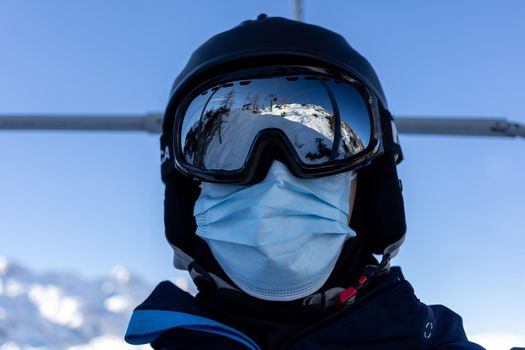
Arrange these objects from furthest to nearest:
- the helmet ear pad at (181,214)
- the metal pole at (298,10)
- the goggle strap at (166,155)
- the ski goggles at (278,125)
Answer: the metal pole at (298,10) → the goggle strap at (166,155) → the helmet ear pad at (181,214) → the ski goggles at (278,125)

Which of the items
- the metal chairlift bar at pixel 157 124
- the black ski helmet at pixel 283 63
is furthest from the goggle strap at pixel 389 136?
the metal chairlift bar at pixel 157 124

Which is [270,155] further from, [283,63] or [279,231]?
[283,63]

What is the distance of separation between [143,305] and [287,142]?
2.28 ft

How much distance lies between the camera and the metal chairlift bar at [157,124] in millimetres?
4973

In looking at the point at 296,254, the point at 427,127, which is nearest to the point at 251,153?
the point at 296,254

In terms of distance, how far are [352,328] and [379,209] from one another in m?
0.54

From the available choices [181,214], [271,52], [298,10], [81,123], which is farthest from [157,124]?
[271,52]

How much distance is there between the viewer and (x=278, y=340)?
197cm

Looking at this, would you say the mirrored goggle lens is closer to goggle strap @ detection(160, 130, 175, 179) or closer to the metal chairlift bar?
goggle strap @ detection(160, 130, 175, 179)

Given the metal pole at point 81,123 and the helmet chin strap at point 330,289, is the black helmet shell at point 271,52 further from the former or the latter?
the metal pole at point 81,123

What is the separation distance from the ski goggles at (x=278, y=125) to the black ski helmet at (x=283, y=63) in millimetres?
88

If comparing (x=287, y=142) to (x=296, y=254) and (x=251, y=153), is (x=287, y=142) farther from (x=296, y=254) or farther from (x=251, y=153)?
(x=296, y=254)

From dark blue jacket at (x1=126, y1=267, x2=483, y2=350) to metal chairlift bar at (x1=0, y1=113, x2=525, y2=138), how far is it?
2851 millimetres

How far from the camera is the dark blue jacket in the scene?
1.94m
